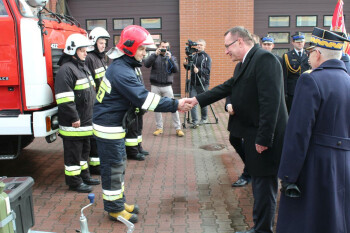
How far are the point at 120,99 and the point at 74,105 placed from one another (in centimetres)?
123

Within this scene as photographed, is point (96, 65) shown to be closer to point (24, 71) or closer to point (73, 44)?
point (73, 44)

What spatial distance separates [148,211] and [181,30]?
8.95 metres

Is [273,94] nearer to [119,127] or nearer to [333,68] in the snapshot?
[333,68]

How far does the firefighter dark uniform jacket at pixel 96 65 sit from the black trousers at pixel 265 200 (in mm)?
3394

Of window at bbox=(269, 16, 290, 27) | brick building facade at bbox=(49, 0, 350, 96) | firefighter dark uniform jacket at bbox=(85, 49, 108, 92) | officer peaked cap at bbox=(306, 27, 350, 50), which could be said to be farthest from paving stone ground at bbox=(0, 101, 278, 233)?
window at bbox=(269, 16, 290, 27)

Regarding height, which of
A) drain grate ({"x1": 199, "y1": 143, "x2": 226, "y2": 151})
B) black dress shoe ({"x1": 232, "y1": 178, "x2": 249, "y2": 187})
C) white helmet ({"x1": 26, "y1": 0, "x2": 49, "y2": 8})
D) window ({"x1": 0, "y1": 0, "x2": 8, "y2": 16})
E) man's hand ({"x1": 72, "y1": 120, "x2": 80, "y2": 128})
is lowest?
drain grate ({"x1": 199, "y1": 143, "x2": 226, "y2": 151})

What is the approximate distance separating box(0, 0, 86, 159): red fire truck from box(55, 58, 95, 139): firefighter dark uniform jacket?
0.58 feet

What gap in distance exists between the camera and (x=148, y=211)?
463 centimetres

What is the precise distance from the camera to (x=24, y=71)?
480cm

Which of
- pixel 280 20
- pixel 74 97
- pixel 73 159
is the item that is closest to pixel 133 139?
pixel 73 159

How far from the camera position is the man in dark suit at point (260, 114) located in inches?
136

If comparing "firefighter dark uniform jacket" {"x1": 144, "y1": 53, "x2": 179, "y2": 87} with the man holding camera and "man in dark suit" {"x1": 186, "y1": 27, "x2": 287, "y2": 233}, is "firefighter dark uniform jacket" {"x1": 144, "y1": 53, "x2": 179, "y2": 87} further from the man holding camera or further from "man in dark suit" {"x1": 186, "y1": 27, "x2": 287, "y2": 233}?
"man in dark suit" {"x1": 186, "y1": 27, "x2": 287, "y2": 233}

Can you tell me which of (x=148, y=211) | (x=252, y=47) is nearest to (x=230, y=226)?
(x=148, y=211)

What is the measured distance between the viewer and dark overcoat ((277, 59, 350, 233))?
2.76 meters
